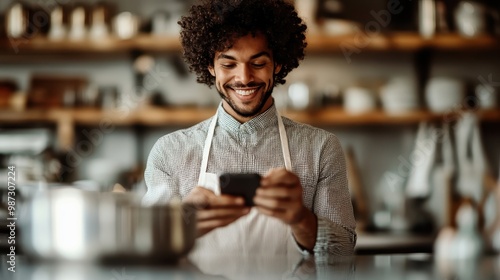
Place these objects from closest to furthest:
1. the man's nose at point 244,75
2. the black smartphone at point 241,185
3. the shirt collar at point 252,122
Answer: the black smartphone at point 241,185
the man's nose at point 244,75
the shirt collar at point 252,122

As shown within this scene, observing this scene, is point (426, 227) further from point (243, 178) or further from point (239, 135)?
point (243, 178)

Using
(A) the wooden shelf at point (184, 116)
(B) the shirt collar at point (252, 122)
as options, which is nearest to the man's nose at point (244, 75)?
(B) the shirt collar at point (252, 122)

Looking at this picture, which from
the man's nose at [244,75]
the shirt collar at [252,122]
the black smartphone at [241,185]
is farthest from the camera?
the shirt collar at [252,122]

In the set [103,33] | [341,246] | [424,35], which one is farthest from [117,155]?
[341,246]

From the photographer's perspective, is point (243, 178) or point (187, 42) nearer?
point (243, 178)

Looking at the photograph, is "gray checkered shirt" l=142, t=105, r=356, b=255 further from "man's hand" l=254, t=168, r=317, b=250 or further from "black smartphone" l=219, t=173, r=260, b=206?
"black smartphone" l=219, t=173, r=260, b=206

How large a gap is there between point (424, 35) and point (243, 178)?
2034 mm

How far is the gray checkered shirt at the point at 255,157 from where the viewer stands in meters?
1.57

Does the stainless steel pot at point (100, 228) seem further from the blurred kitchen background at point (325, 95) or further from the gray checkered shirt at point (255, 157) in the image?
the blurred kitchen background at point (325, 95)

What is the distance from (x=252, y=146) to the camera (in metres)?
1.65

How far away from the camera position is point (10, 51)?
10.3ft

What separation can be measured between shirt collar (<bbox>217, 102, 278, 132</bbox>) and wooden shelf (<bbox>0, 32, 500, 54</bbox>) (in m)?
1.36

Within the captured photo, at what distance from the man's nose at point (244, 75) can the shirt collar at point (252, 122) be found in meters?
0.15

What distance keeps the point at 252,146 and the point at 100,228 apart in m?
0.77
